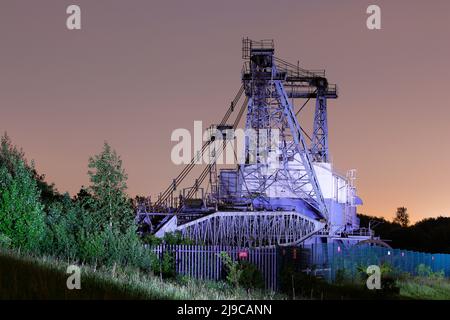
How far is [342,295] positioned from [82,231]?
33.8ft

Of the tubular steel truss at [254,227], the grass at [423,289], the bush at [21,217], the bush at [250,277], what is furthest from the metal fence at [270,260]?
the tubular steel truss at [254,227]

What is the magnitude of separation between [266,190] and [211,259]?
155 ft

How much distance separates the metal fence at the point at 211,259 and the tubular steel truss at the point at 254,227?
30.4m

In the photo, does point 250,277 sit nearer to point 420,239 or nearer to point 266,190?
point 266,190

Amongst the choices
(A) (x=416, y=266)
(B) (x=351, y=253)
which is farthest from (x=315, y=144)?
(B) (x=351, y=253)

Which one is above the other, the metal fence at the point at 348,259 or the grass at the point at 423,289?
the metal fence at the point at 348,259

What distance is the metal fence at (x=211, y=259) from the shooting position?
3538 centimetres

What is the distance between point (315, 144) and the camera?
108312 mm

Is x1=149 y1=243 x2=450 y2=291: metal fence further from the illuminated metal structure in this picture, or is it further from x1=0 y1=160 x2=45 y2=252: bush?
the illuminated metal structure

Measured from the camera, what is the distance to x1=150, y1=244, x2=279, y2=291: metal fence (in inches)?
1393

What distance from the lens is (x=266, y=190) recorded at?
8369 centimetres

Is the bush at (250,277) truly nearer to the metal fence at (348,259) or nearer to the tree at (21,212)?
the metal fence at (348,259)
